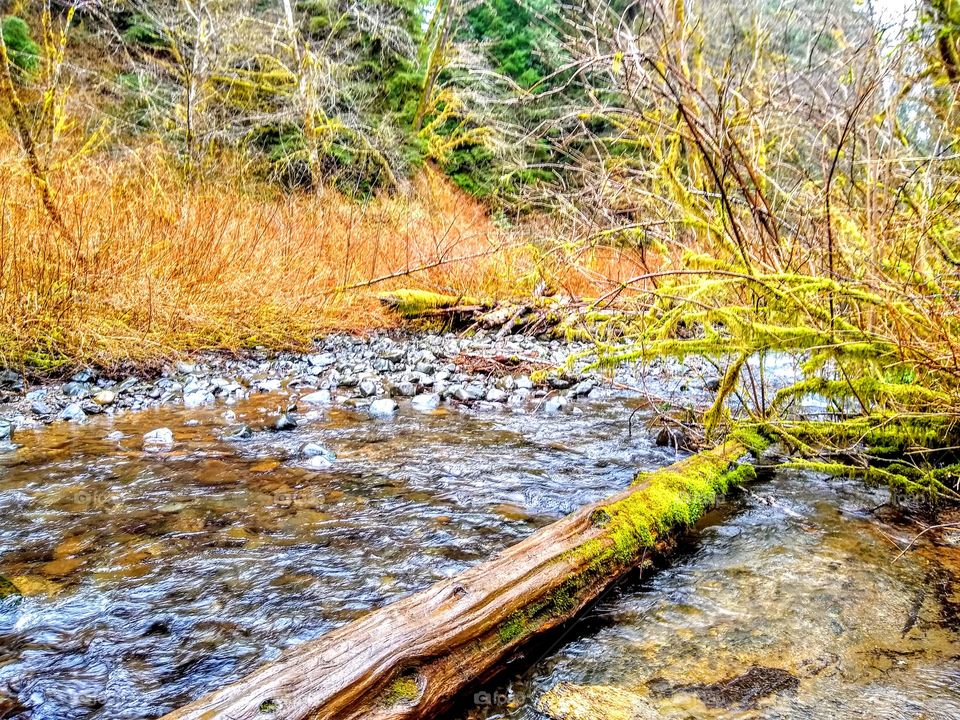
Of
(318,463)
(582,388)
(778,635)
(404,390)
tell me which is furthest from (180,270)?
(778,635)

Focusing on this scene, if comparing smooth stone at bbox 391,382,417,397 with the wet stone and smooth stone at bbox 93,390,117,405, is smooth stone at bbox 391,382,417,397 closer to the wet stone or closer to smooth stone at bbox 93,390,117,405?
smooth stone at bbox 93,390,117,405

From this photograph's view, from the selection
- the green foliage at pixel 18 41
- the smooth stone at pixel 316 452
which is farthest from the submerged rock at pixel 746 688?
the green foliage at pixel 18 41

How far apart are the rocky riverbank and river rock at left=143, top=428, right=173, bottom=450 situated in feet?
2.21

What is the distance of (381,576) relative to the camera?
2223 millimetres

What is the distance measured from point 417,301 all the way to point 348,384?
3400 mm

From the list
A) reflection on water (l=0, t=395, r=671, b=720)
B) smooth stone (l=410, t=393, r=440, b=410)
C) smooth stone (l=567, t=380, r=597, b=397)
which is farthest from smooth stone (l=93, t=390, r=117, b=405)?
smooth stone (l=567, t=380, r=597, b=397)

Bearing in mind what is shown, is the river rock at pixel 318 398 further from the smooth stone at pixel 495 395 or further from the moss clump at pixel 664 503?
the moss clump at pixel 664 503

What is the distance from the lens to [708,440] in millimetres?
3514

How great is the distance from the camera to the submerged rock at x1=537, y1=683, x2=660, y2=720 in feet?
5.11

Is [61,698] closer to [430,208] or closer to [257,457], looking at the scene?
[257,457]

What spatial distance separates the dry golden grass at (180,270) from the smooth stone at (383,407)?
150 centimetres

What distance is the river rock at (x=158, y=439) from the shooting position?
11.7 feet

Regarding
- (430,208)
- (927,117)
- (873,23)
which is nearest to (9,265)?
(873,23)

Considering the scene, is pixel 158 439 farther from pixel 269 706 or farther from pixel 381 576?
pixel 269 706
